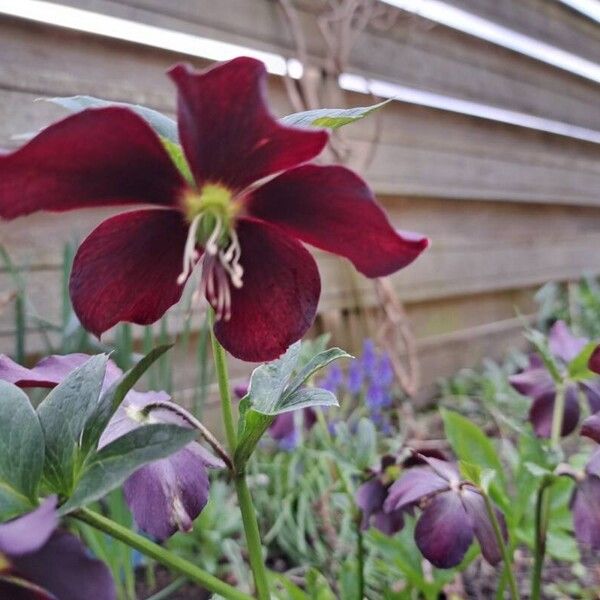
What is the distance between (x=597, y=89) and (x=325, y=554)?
2730 mm

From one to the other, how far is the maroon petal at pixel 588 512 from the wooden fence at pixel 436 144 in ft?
3.11

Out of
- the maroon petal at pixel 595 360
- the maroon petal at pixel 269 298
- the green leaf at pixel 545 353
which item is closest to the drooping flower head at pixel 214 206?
the maroon petal at pixel 269 298

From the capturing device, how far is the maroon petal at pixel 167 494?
0.97 feet

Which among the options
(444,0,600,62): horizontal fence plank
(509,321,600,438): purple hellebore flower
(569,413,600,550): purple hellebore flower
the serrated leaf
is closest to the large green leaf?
the serrated leaf

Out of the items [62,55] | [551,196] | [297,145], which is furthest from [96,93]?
[551,196]

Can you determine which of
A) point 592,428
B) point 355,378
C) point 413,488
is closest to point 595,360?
point 592,428

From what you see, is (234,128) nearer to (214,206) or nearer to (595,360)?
(214,206)

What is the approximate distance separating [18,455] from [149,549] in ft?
0.19

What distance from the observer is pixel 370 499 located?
1.56 feet

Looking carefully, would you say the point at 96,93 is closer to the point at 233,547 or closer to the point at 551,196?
the point at 233,547

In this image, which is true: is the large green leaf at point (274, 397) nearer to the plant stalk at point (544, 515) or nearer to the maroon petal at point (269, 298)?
the maroon petal at point (269, 298)

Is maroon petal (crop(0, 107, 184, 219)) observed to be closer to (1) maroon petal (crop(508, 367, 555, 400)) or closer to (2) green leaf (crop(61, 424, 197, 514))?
(2) green leaf (crop(61, 424, 197, 514))

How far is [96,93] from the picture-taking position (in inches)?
47.4

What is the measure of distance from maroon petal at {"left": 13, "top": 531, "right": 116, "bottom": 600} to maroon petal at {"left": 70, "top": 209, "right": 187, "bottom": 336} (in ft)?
0.32
